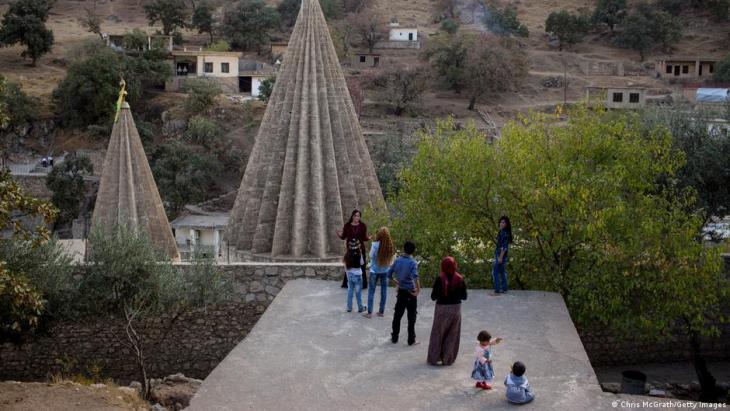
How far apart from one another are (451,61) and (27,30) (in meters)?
29.7

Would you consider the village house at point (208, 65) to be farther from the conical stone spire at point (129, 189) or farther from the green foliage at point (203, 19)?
the conical stone spire at point (129, 189)

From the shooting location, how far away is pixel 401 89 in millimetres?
55469

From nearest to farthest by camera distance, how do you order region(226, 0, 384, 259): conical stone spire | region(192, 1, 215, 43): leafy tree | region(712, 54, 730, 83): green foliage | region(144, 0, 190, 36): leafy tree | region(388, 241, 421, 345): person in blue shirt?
region(388, 241, 421, 345): person in blue shirt → region(226, 0, 384, 259): conical stone spire → region(712, 54, 730, 83): green foliage → region(144, 0, 190, 36): leafy tree → region(192, 1, 215, 43): leafy tree

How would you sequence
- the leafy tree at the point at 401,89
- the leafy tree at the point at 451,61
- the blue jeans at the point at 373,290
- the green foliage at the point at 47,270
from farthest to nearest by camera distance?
1. the leafy tree at the point at 451,61
2. the leafy tree at the point at 401,89
3. the green foliage at the point at 47,270
4. the blue jeans at the point at 373,290

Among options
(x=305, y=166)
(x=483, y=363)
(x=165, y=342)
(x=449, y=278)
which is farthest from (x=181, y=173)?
(x=483, y=363)

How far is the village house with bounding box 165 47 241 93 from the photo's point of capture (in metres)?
58.8

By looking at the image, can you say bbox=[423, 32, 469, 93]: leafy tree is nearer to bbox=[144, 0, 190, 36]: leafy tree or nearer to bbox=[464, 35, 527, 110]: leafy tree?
bbox=[464, 35, 527, 110]: leafy tree

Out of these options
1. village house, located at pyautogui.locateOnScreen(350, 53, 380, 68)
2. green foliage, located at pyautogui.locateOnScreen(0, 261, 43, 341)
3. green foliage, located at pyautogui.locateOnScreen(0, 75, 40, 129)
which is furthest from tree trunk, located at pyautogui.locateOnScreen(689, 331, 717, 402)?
village house, located at pyautogui.locateOnScreen(350, 53, 380, 68)

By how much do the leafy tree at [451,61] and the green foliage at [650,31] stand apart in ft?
47.1

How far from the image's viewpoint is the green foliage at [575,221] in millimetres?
12750

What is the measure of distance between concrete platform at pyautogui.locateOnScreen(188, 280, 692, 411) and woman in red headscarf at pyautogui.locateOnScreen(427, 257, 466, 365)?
0.52 feet

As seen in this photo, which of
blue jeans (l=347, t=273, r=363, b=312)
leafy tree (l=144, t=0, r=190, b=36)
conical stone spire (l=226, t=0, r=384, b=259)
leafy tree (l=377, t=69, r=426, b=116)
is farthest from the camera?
leafy tree (l=144, t=0, r=190, b=36)

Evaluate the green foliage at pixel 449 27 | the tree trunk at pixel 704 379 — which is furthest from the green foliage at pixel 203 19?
the tree trunk at pixel 704 379

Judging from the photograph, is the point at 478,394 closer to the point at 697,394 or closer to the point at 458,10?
the point at 697,394
